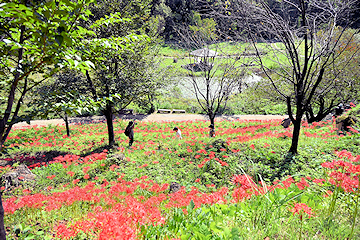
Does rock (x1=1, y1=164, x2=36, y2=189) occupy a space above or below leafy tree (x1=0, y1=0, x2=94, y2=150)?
below

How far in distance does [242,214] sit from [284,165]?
381 centimetres

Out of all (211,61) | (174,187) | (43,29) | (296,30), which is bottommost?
(174,187)

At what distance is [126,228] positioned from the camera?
218cm

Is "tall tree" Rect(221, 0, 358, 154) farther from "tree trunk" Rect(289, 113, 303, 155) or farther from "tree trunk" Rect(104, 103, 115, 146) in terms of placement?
"tree trunk" Rect(104, 103, 115, 146)

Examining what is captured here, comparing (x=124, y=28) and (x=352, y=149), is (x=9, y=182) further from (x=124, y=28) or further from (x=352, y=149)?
(x=352, y=149)

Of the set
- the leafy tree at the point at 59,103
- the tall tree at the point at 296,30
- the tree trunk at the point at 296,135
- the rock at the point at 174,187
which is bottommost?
the rock at the point at 174,187

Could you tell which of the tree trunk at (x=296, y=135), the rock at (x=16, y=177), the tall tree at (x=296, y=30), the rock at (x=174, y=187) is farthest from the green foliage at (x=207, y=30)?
the rock at (x=16, y=177)

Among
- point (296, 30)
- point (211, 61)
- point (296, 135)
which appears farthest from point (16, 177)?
point (211, 61)

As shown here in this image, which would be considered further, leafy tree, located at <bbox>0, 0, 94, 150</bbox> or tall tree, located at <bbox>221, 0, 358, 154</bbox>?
tall tree, located at <bbox>221, 0, 358, 154</bbox>

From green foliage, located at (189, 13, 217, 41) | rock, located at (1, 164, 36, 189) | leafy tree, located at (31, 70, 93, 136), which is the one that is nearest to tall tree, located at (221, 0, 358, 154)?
green foliage, located at (189, 13, 217, 41)

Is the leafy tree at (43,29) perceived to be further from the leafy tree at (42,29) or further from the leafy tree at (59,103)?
the leafy tree at (59,103)

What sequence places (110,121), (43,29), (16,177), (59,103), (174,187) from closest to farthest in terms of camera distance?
(43,29), (59,103), (174,187), (16,177), (110,121)

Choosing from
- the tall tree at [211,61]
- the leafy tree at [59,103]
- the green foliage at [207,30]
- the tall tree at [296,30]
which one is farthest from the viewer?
the tall tree at [211,61]

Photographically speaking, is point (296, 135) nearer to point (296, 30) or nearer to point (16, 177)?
point (296, 30)
